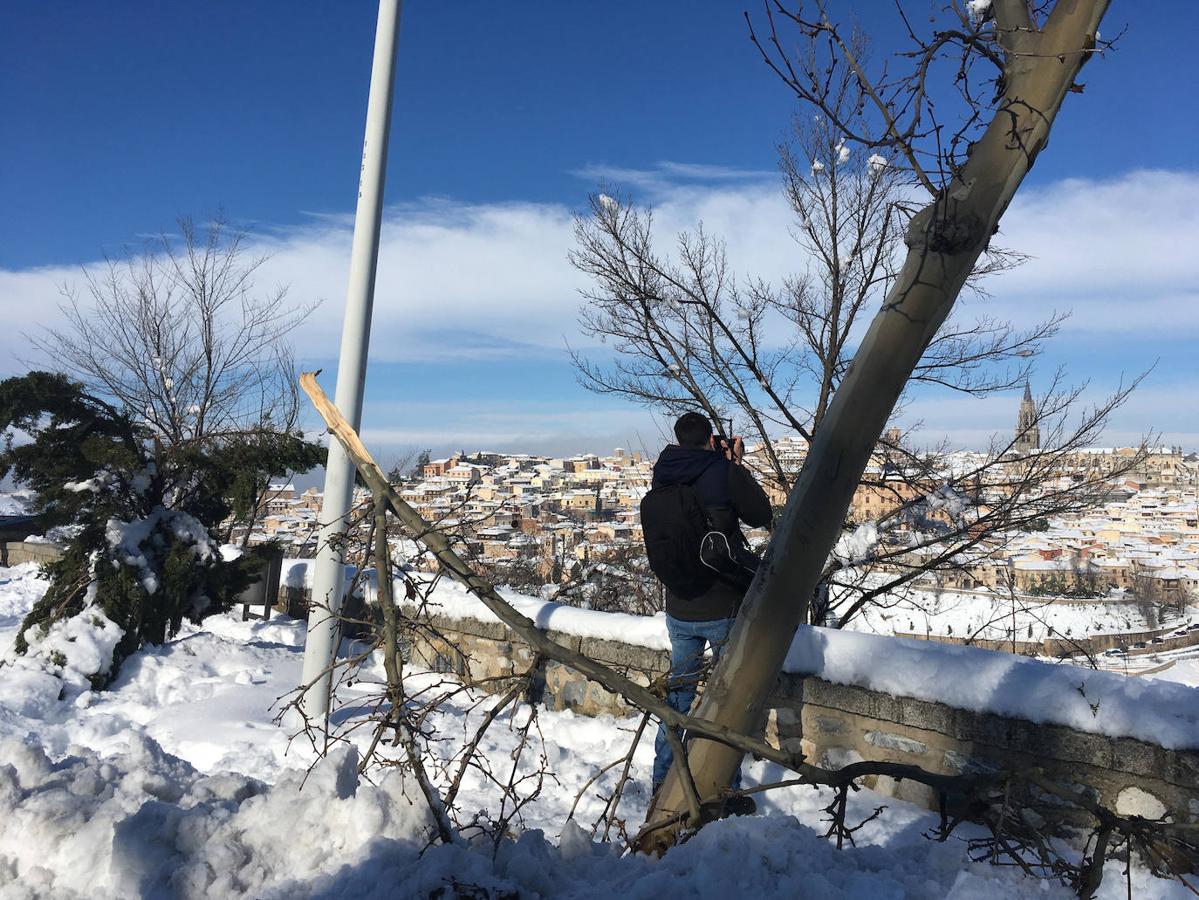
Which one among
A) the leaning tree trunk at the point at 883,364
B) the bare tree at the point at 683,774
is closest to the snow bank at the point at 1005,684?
the bare tree at the point at 683,774

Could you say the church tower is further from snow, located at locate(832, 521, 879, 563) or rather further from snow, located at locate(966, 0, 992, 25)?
snow, located at locate(966, 0, 992, 25)

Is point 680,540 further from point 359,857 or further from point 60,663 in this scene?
point 60,663

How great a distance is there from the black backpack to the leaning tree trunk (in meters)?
1.56

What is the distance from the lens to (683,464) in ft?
→ 12.2

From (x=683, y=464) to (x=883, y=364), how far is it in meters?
1.87

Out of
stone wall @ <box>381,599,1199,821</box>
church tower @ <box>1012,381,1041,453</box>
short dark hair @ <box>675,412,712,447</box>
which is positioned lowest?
stone wall @ <box>381,599,1199,821</box>

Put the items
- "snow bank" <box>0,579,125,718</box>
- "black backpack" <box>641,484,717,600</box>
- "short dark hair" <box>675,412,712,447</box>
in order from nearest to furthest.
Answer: "black backpack" <box>641,484,717,600</box>, "short dark hair" <box>675,412,712,447</box>, "snow bank" <box>0,579,125,718</box>

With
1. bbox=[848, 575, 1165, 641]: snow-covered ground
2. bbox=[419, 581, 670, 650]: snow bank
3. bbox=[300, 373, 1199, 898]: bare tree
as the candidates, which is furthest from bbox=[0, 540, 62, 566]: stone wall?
bbox=[300, 373, 1199, 898]: bare tree

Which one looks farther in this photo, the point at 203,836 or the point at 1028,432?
the point at 1028,432

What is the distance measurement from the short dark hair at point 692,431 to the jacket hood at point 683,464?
37mm

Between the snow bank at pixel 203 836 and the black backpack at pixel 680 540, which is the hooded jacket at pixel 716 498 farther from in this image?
the snow bank at pixel 203 836

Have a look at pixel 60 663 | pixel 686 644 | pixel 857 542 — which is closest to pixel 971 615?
pixel 857 542

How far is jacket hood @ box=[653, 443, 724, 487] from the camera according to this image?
3652 mm

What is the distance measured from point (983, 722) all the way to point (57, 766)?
3694 mm
